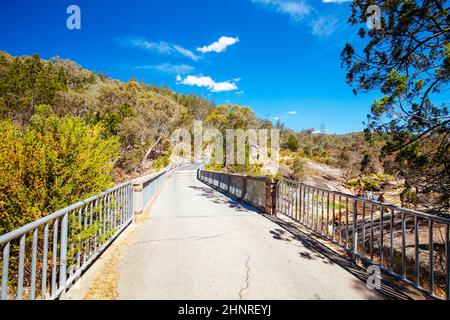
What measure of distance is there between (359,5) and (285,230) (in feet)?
21.4

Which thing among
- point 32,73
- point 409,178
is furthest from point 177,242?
point 32,73

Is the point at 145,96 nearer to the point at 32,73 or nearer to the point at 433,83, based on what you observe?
the point at 32,73

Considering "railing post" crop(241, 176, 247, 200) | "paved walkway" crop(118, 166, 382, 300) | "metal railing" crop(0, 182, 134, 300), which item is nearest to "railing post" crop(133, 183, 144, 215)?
"paved walkway" crop(118, 166, 382, 300)

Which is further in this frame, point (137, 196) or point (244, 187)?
point (244, 187)

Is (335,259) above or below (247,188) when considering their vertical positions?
below

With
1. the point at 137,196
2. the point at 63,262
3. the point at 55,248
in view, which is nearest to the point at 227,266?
the point at 63,262

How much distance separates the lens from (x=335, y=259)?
13.4 ft

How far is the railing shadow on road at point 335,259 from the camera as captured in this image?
3.09m

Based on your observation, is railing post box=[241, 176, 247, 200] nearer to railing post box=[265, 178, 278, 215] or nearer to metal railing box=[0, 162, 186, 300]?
railing post box=[265, 178, 278, 215]

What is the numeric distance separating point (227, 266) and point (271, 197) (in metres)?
3.65

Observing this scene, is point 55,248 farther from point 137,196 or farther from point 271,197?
point 271,197
